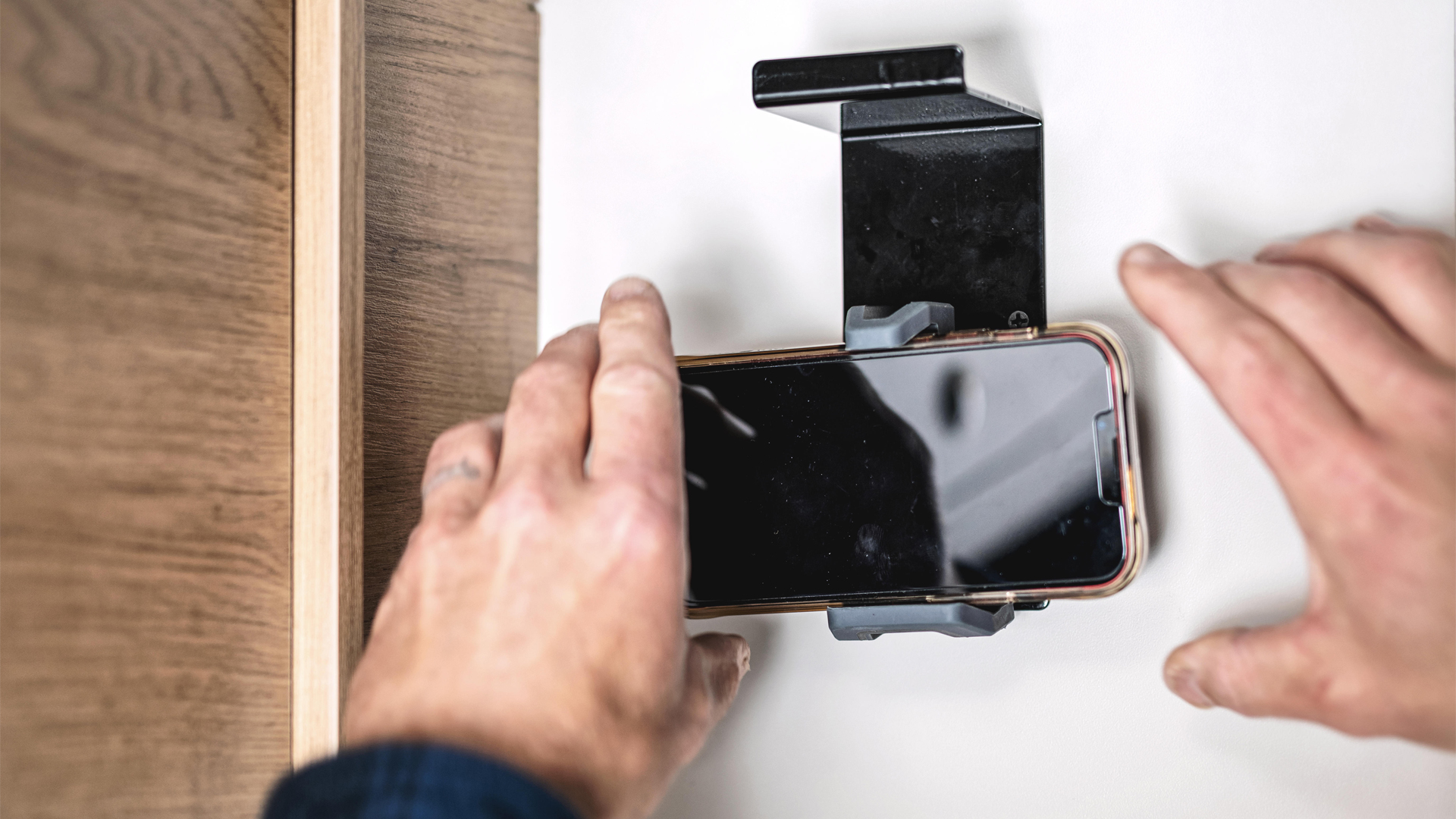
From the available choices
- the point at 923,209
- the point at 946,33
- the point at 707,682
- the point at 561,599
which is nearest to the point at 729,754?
the point at 707,682

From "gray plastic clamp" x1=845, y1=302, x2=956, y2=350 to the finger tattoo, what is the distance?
0.70 feet

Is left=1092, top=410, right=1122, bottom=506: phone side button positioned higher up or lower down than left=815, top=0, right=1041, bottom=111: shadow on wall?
lower down

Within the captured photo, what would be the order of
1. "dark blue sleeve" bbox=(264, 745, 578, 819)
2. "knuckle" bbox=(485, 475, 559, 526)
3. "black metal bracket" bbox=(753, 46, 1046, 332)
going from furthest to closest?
"black metal bracket" bbox=(753, 46, 1046, 332)
"knuckle" bbox=(485, 475, 559, 526)
"dark blue sleeve" bbox=(264, 745, 578, 819)

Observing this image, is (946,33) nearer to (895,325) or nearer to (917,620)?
(895,325)

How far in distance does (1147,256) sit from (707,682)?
0.31m

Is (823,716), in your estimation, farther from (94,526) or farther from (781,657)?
(94,526)

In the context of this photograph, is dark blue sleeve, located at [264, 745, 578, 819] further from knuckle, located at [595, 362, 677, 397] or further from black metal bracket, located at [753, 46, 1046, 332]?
black metal bracket, located at [753, 46, 1046, 332]

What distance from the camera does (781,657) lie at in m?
0.61

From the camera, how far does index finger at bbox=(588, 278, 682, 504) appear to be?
451 mm

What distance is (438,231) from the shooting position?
2.05 ft

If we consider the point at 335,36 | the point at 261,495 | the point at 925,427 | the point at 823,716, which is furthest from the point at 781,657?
the point at 335,36

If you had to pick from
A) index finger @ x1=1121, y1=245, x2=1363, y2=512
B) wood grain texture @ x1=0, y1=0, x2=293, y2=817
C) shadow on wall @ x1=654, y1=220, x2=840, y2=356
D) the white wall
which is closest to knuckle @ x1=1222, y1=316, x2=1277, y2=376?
index finger @ x1=1121, y1=245, x2=1363, y2=512

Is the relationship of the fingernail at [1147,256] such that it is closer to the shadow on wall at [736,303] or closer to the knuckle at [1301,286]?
the knuckle at [1301,286]

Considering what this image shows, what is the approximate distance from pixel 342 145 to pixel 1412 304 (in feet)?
1.72
